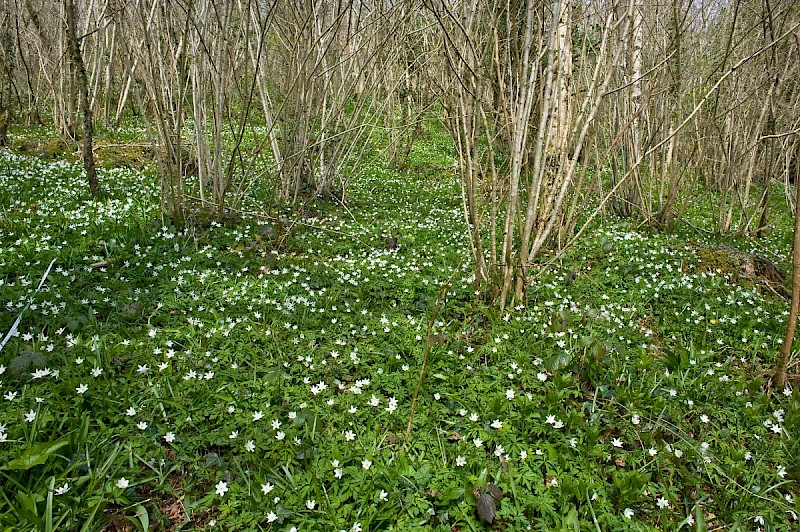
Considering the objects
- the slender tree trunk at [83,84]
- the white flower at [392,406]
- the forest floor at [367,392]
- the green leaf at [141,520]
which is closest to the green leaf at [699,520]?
the forest floor at [367,392]

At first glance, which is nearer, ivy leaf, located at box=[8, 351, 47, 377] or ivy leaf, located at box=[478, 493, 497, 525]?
ivy leaf, located at box=[478, 493, 497, 525]

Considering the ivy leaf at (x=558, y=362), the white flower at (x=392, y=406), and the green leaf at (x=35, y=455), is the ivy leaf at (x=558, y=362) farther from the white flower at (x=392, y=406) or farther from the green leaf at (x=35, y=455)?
the green leaf at (x=35, y=455)

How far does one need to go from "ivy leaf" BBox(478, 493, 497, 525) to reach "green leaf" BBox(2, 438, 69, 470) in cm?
190

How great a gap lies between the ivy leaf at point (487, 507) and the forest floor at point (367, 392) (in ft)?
0.05

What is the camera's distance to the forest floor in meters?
2.19

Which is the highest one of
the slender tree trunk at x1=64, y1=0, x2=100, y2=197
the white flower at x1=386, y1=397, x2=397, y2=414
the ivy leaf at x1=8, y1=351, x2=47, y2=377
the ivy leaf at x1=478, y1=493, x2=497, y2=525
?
the slender tree trunk at x1=64, y1=0, x2=100, y2=197

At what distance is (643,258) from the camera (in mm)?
5035

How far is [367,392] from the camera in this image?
292 cm

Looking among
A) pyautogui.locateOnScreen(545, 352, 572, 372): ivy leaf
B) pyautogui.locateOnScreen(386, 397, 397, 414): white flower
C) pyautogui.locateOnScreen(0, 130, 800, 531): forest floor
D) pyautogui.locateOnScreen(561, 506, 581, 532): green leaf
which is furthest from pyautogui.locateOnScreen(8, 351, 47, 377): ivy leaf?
pyautogui.locateOnScreen(545, 352, 572, 372): ivy leaf

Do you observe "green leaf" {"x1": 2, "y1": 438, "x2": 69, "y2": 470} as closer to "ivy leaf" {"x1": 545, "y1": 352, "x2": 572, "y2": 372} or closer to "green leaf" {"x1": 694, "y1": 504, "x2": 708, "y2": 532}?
"ivy leaf" {"x1": 545, "y1": 352, "x2": 572, "y2": 372}

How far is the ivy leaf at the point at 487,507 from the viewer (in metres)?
2.10

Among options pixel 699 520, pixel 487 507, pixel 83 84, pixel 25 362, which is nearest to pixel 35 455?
pixel 25 362

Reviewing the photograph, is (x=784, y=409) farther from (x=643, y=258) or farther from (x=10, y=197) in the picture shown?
(x=10, y=197)

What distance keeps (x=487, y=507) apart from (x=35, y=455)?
6.49 ft
